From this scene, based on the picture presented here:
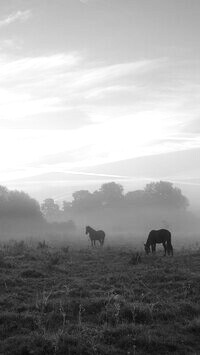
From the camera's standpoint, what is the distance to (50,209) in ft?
369

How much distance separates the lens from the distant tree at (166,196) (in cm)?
11844

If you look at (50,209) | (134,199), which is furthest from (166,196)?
(50,209)

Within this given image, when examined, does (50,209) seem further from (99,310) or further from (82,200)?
(99,310)

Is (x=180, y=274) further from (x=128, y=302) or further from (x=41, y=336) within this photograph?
(x=41, y=336)

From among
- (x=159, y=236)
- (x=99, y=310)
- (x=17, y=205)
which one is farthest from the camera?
(x=17, y=205)

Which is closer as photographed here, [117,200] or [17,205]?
[17,205]

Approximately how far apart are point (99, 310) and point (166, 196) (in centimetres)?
10954

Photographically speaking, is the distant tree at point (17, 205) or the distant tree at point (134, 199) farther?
the distant tree at point (134, 199)

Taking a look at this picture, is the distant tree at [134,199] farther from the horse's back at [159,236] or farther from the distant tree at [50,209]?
the horse's back at [159,236]

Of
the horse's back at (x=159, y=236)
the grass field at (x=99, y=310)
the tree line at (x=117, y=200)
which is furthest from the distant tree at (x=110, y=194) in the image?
the grass field at (x=99, y=310)

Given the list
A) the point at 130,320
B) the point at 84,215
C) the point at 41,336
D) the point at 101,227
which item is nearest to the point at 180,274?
the point at 130,320

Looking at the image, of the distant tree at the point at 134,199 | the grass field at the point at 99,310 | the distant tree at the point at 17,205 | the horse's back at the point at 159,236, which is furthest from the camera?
the distant tree at the point at 134,199

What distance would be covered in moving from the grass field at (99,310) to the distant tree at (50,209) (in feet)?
309

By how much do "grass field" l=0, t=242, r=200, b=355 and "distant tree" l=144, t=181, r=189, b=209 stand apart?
101m
